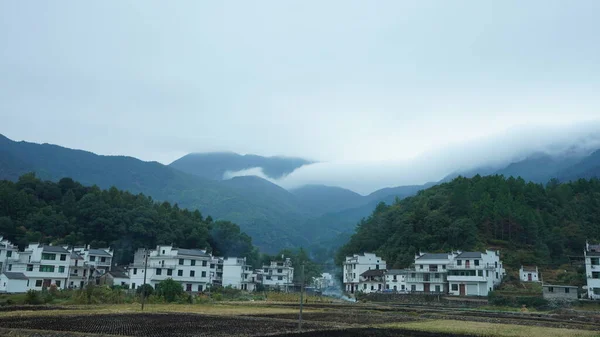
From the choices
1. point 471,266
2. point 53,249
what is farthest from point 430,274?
point 53,249

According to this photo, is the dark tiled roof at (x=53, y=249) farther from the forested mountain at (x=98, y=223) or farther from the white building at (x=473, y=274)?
the white building at (x=473, y=274)

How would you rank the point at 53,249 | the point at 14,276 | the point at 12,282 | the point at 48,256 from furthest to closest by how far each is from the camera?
the point at 53,249 → the point at 48,256 → the point at 14,276 → the point at 12,282

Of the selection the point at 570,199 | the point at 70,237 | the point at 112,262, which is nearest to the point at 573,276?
the point at 570,199

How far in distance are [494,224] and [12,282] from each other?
73.7 metres

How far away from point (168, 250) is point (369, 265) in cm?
3378

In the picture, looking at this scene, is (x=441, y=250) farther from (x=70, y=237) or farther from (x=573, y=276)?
(x=70, y=237)

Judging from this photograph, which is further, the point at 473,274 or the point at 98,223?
the point at 98,223

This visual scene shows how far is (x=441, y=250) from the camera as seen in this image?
79062mm

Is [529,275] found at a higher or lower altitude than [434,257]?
lower

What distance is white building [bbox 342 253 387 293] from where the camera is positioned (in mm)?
80375

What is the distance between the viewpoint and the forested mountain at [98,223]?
77.5 metres

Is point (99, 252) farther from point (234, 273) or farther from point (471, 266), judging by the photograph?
point (471, 266)

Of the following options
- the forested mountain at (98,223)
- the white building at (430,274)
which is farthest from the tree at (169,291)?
the forested mountain at (98,223)

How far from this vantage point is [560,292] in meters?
51.4
